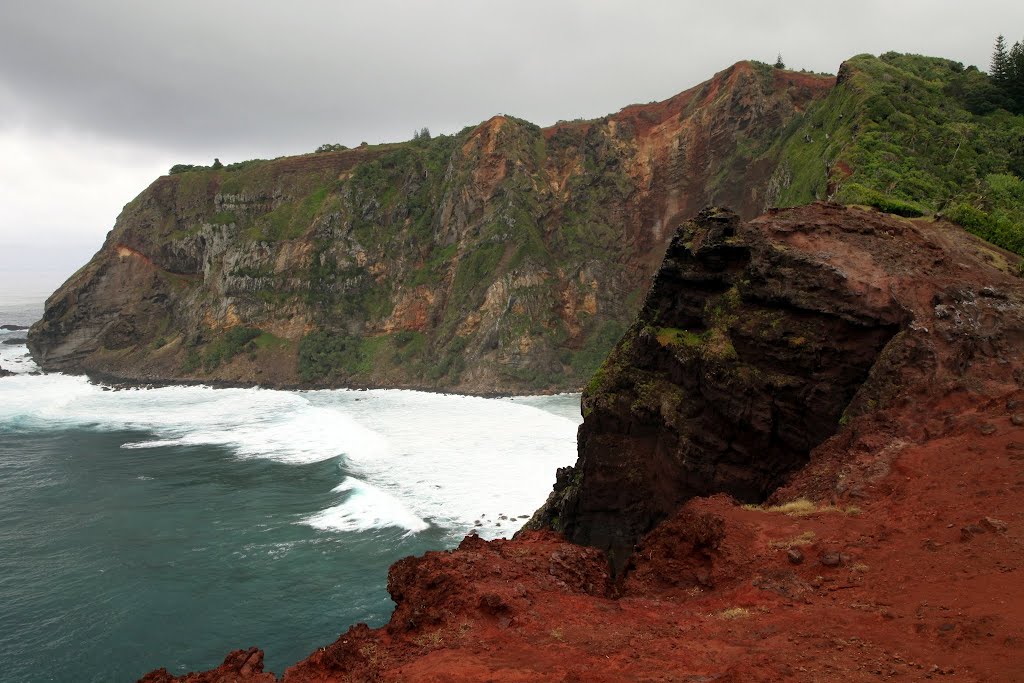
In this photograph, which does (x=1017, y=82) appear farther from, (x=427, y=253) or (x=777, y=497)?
(x=427, y=253)

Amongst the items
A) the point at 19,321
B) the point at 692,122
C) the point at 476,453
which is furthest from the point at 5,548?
the point at 19,321

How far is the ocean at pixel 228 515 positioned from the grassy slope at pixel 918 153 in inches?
754

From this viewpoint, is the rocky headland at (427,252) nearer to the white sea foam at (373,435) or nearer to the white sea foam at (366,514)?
the white sea foam at (373,435)

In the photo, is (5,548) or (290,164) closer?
(5,548)

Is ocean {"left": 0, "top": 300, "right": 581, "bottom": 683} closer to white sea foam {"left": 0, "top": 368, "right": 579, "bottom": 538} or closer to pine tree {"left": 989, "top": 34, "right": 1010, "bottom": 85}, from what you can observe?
white sea foam {"left": 0, "top": 368, "right": 579, "bottom": 538}

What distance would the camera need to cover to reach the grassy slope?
2083cm

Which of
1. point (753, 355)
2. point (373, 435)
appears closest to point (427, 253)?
point (373, 435)

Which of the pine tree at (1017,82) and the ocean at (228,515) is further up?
the pine tree at (1017,82)

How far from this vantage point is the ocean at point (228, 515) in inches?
746

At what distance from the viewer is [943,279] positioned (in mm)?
13086

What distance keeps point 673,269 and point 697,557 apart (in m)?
8.63

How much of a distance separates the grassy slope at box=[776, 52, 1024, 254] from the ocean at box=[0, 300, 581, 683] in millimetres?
19160

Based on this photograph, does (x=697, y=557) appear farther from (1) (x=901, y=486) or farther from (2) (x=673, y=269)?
(2) (x=673, y=269)

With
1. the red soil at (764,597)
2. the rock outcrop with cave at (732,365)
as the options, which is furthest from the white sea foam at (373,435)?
the red soil at (764,597)
